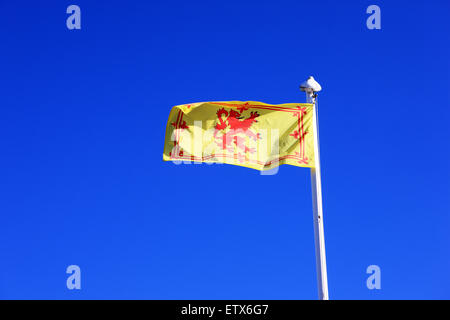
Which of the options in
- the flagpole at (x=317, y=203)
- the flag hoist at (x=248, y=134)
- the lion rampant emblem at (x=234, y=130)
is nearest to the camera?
the flagpole at (x=317, y=203)

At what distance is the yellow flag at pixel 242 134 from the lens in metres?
16.1

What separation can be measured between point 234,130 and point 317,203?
3166 mm

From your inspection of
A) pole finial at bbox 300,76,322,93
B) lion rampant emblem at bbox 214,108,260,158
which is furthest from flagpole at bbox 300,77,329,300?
lion rampant emblem at bbox 214,108,260,158

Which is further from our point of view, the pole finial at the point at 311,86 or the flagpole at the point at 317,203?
the pole finial at the point at 311,86

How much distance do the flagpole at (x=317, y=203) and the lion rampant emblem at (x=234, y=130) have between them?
1527 millimetres

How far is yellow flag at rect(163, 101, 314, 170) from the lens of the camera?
634 inches

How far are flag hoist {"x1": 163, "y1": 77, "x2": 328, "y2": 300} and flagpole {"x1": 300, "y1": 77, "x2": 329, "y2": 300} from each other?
0.03 m

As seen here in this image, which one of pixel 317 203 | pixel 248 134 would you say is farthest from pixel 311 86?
pixel 317 203

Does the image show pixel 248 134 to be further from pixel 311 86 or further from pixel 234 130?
pixel 311 86

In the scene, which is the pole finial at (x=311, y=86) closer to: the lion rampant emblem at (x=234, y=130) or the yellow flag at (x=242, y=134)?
the yellow flag at (x=242, y=134)

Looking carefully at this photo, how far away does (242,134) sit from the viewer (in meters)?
16.6

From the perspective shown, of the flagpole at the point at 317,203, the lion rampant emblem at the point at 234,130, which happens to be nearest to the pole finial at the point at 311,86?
the flagpole at the point at 317,203
